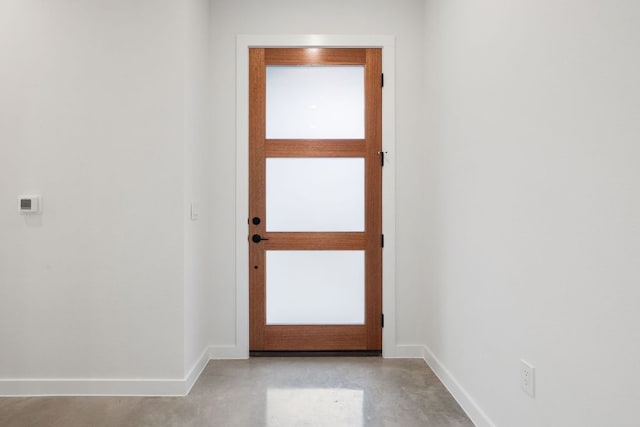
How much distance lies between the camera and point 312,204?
318cm

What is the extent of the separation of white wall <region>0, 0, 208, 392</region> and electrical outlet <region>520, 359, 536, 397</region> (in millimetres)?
1987

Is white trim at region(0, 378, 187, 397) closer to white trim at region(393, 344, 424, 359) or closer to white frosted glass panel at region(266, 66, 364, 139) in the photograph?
white trim at region(393, 344, 424, 359)

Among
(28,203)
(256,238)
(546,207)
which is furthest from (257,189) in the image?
(546,207)

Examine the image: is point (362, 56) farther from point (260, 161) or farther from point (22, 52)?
point (22, 52)

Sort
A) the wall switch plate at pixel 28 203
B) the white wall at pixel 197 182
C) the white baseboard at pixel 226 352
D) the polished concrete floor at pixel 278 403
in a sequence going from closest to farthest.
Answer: the polished concrete floor at pixel 278 403
the wall switch plate at pixel 28 203
the white wall at pixel 197 182
the white baseboard at pixel 226 352

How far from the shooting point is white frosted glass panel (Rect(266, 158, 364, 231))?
3162 millimetres

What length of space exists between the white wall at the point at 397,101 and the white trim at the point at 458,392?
27cm

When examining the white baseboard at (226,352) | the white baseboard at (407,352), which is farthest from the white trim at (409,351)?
the white baseboard at (226,352)

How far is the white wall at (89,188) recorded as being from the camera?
249cm

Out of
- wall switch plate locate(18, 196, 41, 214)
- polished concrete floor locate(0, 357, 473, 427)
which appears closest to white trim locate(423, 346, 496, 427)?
polished concrete floor locate(0, 357, 473, 427)

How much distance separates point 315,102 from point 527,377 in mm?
2420

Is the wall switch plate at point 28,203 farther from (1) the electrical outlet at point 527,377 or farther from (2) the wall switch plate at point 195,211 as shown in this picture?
(1) the electrical outlet at point 527,377

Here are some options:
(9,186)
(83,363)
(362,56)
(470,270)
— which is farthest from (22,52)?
(470,270)

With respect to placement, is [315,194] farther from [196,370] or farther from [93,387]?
[93,387]
